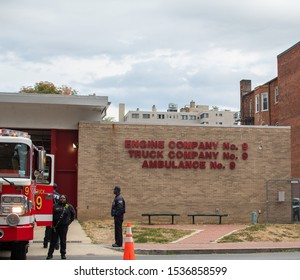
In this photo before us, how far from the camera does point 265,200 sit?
29297 millimetres

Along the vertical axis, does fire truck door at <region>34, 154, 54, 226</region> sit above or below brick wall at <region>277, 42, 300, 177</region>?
below

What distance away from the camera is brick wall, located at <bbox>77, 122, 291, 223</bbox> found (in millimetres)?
27812

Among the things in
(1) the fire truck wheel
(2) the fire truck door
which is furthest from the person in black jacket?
(1) the fire truck wheel

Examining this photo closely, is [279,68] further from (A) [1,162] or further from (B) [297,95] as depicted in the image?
(A) [1,162]

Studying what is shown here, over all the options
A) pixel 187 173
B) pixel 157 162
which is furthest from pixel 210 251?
pixel 187 173

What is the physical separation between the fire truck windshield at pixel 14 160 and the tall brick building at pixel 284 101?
33380 mm

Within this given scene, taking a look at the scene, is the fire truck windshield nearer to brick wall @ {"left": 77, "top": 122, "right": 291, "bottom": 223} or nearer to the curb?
the curb

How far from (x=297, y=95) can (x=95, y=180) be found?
23.2m

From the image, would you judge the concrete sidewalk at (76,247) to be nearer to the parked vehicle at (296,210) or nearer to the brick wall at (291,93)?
the parked vehicle at (296,210)

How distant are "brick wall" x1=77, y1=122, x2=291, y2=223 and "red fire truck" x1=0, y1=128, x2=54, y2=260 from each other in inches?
556

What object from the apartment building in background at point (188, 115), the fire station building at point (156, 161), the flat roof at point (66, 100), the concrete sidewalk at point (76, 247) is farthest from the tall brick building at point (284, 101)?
the apartment building in background at point (188, 115)

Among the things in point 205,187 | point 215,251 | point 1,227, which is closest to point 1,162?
point 1,227

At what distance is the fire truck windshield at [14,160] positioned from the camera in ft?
40.5

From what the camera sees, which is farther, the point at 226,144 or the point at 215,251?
the point at 226,144
